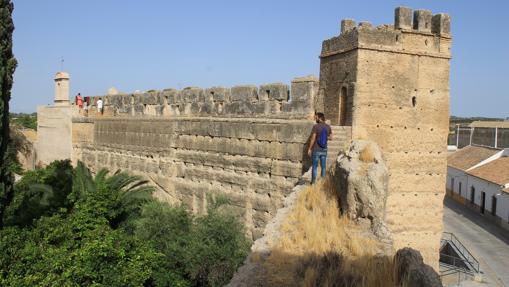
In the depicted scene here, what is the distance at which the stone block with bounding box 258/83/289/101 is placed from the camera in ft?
30.2

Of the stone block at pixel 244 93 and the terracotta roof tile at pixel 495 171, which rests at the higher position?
the stone block at pixel 244 93

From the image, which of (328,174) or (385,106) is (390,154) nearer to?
(385,106)

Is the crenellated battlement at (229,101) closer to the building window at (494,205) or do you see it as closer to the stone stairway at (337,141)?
the stone stairway at (337,141)

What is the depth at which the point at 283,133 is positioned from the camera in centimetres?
838

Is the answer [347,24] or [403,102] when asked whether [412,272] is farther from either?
[347,24]

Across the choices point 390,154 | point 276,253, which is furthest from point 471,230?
point 276,253

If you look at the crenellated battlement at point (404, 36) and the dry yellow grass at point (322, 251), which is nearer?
the dry yellow grass at point (322, 251)

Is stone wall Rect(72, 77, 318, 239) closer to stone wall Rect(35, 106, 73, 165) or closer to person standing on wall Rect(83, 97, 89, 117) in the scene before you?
person standing on wall Rect(83, 97, 89, 117)

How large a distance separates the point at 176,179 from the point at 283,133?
3.68 meters

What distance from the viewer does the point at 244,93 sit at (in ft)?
32.9

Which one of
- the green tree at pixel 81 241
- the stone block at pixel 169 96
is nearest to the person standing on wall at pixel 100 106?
the green tree at pixel 81 241

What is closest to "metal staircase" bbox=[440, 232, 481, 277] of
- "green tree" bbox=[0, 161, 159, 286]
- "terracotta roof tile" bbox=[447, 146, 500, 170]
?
"green tree" bbox=[0, 161, 159, 286]

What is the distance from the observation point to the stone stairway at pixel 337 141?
7618 millimetres

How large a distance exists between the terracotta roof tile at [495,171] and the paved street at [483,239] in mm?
2259
